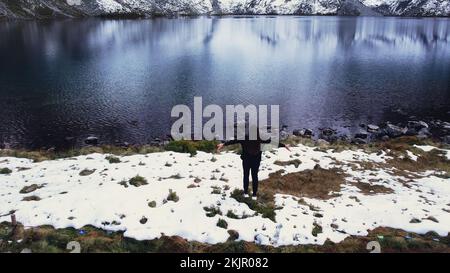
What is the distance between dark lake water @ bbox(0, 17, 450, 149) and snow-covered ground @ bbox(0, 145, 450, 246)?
66.6 ft

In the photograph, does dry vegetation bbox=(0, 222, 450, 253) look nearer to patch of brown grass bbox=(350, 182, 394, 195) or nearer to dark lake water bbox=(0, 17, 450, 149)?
patch of brown grass bbox=(350, 182, 394, 195)

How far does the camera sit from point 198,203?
14.4m

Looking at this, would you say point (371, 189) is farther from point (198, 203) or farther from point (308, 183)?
point (198, 203)

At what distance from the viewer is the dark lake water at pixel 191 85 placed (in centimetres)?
4362

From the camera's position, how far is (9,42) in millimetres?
109375

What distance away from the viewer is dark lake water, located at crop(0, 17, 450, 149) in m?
43.6

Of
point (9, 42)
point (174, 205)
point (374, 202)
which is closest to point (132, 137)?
point (174, 205)

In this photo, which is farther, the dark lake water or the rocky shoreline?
the dark lake water

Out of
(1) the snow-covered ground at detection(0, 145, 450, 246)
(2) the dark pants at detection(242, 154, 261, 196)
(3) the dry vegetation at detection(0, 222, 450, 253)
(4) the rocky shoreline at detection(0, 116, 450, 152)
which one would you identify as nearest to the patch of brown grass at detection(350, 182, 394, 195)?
(1) the snow-covered ground at detection(0, 145, 450, 246)

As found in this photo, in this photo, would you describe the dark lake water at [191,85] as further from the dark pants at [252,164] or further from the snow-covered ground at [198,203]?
the dark pants at [252,164]

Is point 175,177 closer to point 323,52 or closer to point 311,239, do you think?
point 311,239

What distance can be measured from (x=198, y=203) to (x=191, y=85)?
158 feet
